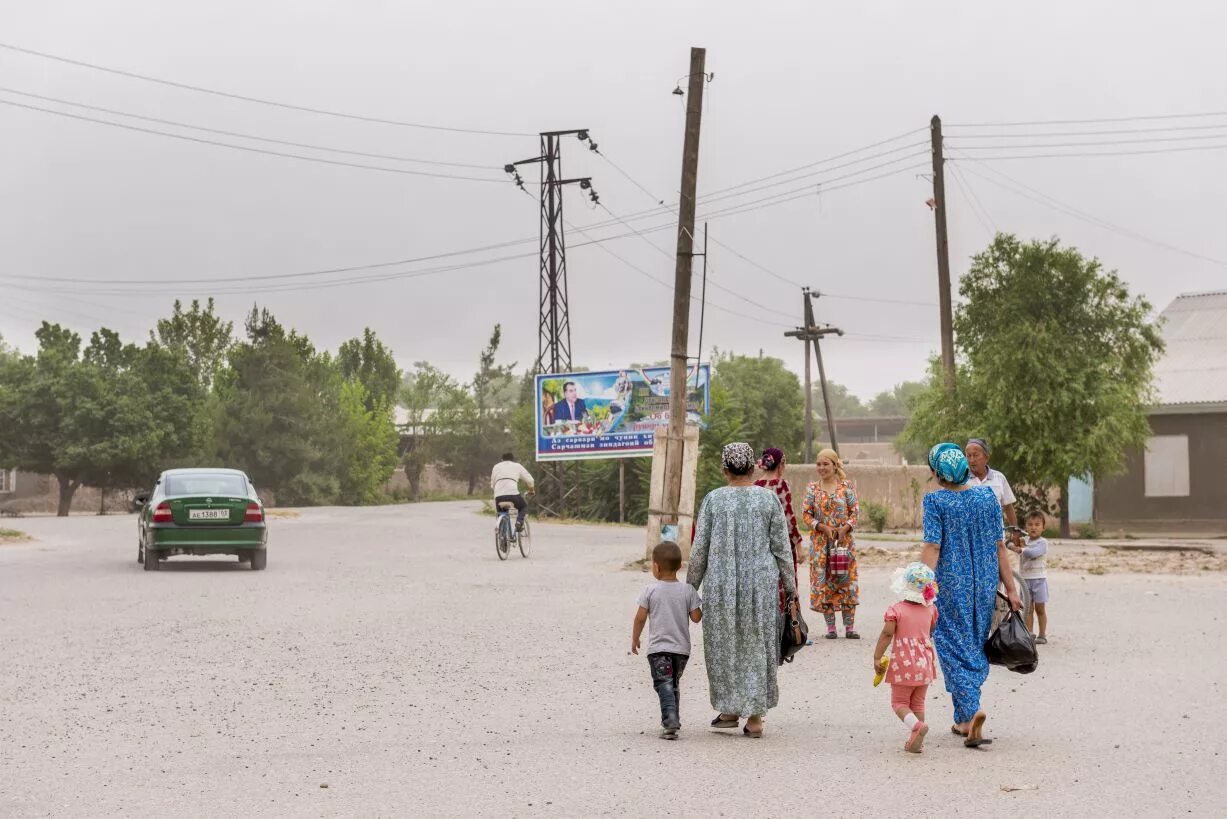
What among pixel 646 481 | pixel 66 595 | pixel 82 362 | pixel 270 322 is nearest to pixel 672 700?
pixel 66 595

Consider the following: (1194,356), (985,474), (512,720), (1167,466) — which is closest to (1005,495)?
(985,474)

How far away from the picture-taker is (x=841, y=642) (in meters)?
12.6

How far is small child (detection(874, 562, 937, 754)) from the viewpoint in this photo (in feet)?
24.9

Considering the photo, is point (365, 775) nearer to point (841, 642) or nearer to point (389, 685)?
point (389, 685)

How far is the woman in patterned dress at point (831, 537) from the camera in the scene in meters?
12.5

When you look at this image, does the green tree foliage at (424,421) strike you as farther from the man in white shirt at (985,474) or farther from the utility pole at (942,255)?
the man in white shirt at (985,474)

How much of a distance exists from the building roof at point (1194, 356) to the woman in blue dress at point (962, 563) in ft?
93.5

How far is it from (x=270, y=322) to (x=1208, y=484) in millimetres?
52172

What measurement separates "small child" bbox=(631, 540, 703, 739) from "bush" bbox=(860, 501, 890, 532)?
1226 inches

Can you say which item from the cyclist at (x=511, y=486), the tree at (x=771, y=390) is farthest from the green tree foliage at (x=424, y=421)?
the cyclist at (x=511, y=486)

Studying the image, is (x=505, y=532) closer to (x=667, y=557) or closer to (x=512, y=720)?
(x=512, y=720)

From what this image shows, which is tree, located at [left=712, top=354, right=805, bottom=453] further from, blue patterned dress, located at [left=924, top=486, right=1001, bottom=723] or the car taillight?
blue patterned dress, located at [left=924, top=486, right=1001, bottom=723]

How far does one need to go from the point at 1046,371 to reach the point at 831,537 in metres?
22.3

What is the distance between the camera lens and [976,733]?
24.9 ft
